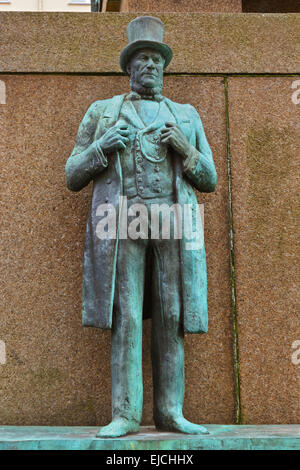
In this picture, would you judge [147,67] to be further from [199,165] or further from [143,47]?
[199,165]

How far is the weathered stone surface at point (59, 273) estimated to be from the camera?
5457 mm

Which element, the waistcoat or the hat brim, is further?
the hat brim

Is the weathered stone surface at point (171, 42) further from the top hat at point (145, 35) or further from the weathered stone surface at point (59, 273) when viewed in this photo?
the top hat at point (145, 35)

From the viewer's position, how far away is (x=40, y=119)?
19.5 feet

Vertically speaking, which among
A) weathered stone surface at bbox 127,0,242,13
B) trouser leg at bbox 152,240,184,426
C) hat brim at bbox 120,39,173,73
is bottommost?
trouser leg at bbox 152,240,184,426

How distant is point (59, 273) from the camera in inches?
223

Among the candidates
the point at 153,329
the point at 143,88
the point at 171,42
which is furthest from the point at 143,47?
the point at 153,329

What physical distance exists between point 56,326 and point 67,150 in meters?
1.52

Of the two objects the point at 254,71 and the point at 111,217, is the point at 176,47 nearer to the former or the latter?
the point at 254,71

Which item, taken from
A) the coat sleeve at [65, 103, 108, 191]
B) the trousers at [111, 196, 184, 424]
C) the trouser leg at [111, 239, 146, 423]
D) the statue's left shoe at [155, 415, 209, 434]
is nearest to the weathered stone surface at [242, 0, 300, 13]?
the coat sleeve at [65, 103, 108, 191]

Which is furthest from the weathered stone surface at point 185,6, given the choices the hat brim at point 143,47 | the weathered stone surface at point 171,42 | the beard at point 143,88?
the beard at point 143,88

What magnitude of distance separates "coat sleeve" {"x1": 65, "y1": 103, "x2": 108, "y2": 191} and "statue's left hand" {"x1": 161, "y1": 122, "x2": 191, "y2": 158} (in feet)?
1.56

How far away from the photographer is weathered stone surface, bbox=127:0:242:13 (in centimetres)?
670

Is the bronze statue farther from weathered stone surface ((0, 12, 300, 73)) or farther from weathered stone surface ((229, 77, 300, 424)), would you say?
weathered stone surface ((0, 12, 300, 73))
